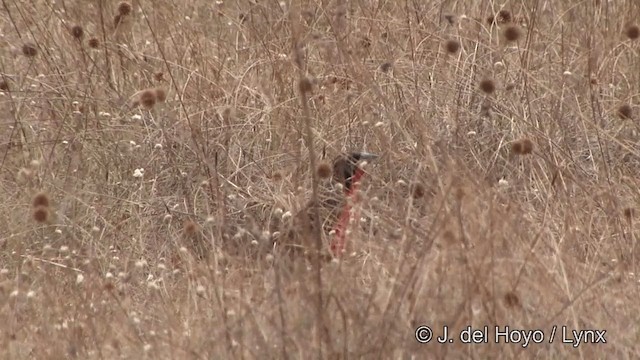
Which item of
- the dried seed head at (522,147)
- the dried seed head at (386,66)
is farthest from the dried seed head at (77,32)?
the dried seed head at (522,147)

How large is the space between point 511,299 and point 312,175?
0.57 metres

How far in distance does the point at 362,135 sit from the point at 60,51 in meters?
1.45

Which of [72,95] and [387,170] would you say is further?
[72,95]

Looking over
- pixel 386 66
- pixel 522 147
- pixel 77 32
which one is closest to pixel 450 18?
pixel 386 66

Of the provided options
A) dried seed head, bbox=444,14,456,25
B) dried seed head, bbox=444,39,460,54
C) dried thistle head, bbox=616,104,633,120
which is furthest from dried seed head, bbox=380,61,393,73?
dried thistle head, bbox=616,104,633,120

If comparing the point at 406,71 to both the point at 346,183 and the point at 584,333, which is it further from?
the point at 584,333

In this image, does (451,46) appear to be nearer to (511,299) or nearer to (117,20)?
(117,20)

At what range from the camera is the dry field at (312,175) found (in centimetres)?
334

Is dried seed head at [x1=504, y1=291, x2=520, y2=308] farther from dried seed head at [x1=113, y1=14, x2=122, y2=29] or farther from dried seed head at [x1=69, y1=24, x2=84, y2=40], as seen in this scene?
dried seed head at [x1=113, y1=14, x2=122, y2=29]

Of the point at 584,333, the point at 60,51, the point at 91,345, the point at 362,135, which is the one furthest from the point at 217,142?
the point at 584,333

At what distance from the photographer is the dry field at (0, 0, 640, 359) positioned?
3.34 metres

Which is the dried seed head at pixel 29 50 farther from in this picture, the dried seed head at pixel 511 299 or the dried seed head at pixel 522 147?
the dried seed head at pixel 511 299

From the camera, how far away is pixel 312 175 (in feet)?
11.3

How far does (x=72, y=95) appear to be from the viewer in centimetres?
566
